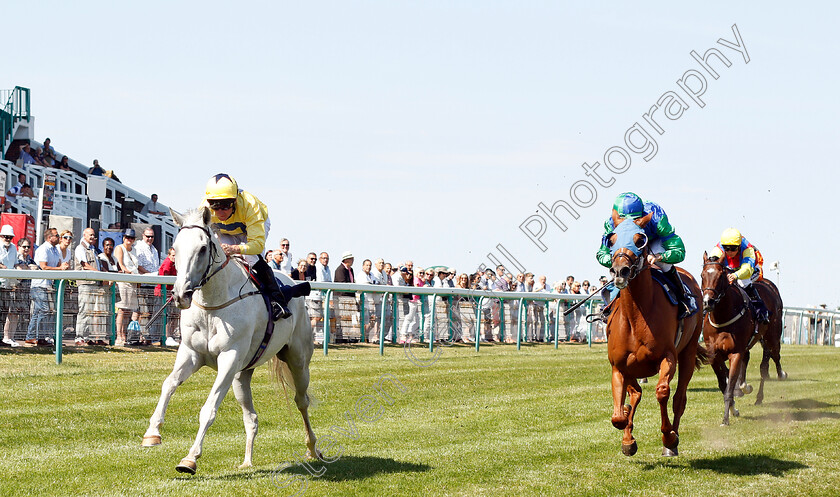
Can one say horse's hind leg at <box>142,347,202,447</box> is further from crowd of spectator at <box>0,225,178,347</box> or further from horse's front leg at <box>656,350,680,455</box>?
crowd of spectator at <box>0,225,178,347</box>

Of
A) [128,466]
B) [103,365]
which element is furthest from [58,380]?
[128,466]

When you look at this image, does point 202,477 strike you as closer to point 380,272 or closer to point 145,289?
point 145,289

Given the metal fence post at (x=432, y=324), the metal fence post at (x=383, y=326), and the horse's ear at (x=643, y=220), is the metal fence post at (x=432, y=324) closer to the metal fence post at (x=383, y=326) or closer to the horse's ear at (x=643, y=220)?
the metal fence post at (x=383, y=326)

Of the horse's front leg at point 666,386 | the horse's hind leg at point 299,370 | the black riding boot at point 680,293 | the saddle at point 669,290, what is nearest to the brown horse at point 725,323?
the saddle at point 669,290

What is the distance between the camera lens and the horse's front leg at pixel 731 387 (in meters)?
10.0

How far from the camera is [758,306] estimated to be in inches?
450

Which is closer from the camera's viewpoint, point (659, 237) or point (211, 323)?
point (211, 323)

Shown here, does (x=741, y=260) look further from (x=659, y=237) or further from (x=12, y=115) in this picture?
(x=12, y=115)

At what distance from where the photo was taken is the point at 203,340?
6.57 m

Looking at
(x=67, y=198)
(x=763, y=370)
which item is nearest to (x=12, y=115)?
(x=67, y=198)

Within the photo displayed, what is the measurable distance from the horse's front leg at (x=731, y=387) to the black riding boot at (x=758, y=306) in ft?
2.30

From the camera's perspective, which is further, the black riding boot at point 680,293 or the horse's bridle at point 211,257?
the black riding boot at point 680,293

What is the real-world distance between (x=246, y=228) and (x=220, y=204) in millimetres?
346

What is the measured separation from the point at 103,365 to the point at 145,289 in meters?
1.70
